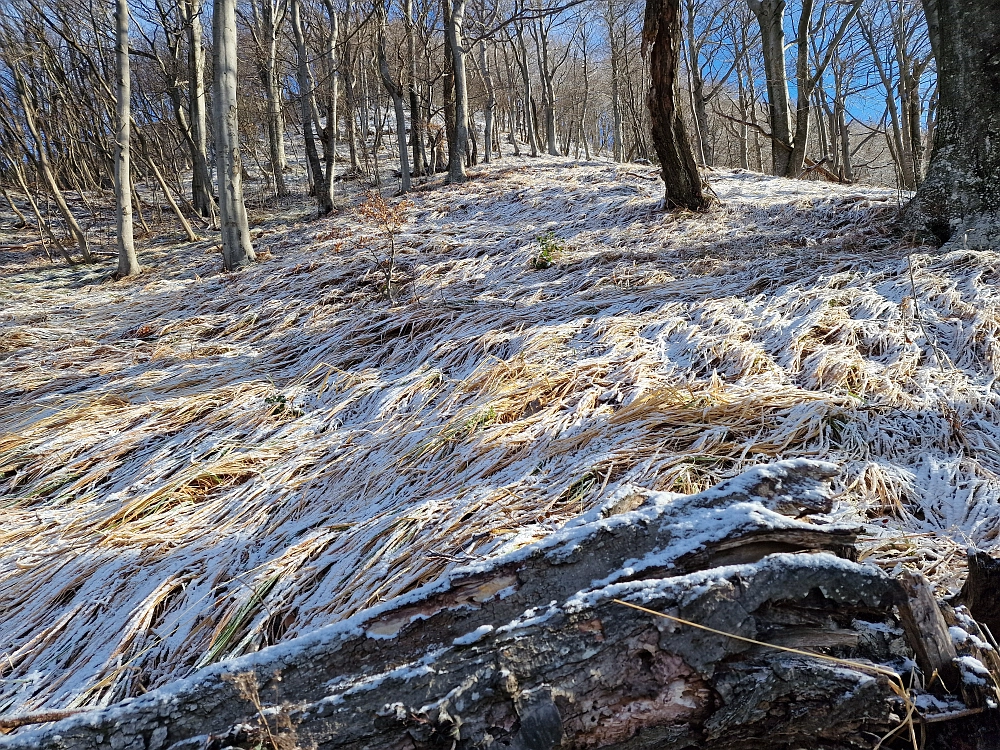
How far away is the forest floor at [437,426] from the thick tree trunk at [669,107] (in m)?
1.65

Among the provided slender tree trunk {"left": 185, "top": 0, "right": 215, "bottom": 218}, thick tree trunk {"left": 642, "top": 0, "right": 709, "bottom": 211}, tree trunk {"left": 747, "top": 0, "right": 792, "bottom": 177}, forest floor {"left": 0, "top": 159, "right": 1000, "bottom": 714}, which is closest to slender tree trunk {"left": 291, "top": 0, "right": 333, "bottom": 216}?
slender tree trunk {"left": 185, "top": 0, "right": 215, "bottom": 218}

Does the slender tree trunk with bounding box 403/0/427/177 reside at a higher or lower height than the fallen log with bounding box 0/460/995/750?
higher

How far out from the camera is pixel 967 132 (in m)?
3.74

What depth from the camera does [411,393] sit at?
2.82 metres

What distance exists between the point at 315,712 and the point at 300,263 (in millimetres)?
6013

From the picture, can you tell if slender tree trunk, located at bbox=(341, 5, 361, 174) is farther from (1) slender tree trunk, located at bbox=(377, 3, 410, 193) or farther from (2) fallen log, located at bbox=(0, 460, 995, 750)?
(2) fallen log, located at bbox=(0, 460, 995, 750)

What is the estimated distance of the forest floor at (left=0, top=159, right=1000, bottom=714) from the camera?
161cm

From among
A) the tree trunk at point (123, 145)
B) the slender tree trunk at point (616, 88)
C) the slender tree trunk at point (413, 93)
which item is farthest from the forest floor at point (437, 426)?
the slender tree trunk at point (616, 88)

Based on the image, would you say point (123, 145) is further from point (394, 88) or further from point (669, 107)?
point (669, 107)

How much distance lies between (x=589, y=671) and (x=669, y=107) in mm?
6295

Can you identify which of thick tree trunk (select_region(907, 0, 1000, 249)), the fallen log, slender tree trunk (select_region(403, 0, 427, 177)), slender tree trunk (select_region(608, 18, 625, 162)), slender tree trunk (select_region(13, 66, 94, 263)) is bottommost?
the fallen log

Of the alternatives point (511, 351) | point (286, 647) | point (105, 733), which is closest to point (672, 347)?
point (511, 351)

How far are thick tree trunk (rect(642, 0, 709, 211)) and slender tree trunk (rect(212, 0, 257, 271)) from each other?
16.6ft

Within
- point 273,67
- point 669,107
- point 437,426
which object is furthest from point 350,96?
point 437,426
